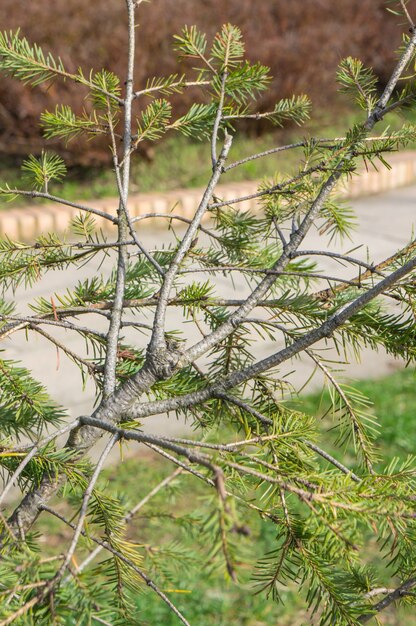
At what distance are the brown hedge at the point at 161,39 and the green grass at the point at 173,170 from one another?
0.23 metres

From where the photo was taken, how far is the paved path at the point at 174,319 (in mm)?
3602

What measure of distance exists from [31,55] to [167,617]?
177 cm

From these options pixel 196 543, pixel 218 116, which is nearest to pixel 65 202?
pixel 218 116

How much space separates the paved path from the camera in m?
3.60

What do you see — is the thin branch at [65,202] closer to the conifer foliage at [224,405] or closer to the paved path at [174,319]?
the conifer foliage at [224,405]

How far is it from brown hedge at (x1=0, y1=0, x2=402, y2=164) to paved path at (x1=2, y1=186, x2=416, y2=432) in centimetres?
126

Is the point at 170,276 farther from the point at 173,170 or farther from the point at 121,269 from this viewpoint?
the point at 173,170

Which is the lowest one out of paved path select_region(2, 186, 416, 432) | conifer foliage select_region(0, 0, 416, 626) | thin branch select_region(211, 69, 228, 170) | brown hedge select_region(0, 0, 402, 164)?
paved path select_region(2, 186, 416, 432)

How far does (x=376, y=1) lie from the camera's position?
9078mm

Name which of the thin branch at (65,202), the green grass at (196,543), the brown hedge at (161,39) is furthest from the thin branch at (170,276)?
the brown hedge at (161,39)

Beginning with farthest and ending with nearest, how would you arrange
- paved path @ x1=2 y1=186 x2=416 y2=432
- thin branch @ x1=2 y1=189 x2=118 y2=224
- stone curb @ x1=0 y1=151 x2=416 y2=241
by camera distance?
stone curb @ x1=0 y1=151 x2=416 y2=241 → paved path @ x1=2 y1=186 x2=416 y2=432 → thin branch @ x1=2 y1=189 x2=118 y2=224

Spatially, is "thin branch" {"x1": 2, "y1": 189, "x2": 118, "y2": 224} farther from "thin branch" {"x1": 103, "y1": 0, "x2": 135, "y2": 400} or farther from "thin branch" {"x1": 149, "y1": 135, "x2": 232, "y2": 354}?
"thin branch" {"x1": 149, "y1": 135, "x2": 232, "y2": 354}

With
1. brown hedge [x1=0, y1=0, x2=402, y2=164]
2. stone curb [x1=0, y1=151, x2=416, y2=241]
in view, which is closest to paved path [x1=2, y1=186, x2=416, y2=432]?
stone curb [x1=0, y1=151, x2=416, y2=241]

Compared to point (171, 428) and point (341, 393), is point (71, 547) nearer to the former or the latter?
point (341, 393)
